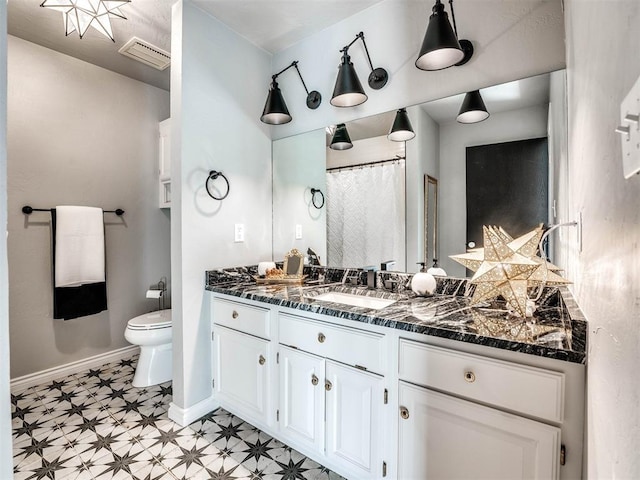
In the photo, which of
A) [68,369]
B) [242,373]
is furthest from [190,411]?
[68,369]

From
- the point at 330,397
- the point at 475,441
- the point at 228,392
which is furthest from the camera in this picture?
the point at 228,392

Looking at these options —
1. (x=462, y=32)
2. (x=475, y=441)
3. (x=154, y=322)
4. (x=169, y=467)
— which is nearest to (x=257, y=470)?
(x=169, y=467)

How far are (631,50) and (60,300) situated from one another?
332 cm

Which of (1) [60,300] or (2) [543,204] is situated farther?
(1) [60,300]

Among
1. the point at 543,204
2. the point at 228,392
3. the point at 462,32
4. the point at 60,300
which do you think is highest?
the point at 462,32

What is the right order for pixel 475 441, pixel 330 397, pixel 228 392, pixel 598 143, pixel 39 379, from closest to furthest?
pixel 598 143
pixel 475 441
pixel 330 397
pixel 228 392
pixel 39 379

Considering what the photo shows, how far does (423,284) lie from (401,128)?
91 cm

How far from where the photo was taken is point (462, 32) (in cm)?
169

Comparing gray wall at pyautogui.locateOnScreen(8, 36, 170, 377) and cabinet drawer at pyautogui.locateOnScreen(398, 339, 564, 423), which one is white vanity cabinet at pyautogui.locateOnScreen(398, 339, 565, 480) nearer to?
cabinet drawer at pyautogui.locateOnScreen(398, 339, 564, 423)

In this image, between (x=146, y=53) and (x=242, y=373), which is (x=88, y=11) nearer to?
(x=146, y=53)

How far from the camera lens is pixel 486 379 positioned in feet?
3.59

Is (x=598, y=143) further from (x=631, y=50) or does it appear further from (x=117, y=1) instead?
(x=117, y=1)

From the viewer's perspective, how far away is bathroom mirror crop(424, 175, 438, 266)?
1822 mm

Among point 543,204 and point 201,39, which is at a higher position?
point 201,39
